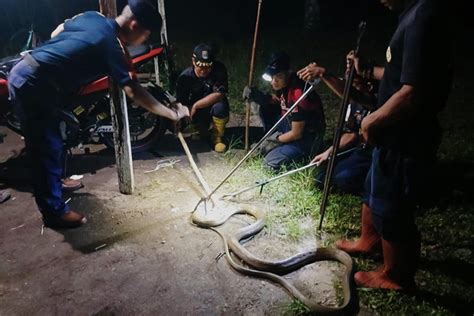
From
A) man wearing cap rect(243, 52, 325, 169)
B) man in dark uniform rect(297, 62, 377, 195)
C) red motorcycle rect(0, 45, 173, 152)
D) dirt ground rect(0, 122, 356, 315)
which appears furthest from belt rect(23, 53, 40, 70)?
man in dark uniform rect(297, 62, 377, 195)

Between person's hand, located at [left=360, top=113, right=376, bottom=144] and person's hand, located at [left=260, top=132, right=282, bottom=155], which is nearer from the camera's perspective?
person's hand, located at [left=360, top=113, right=376, bottom=144]

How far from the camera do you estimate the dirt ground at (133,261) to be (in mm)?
3098

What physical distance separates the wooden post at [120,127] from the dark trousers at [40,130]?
2.06 ft

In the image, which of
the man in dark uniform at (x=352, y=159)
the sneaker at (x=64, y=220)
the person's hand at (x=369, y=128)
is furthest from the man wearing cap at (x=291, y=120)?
the sneaker at (x=64, y=220)

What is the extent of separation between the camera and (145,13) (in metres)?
3.55

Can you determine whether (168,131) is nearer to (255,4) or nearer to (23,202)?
(23,202)

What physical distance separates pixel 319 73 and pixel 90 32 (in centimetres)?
210

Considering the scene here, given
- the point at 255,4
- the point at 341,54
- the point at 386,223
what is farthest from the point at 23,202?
the point at 255,4

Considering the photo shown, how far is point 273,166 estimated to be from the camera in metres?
5.07

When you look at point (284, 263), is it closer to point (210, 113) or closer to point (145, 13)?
point (145, 13)

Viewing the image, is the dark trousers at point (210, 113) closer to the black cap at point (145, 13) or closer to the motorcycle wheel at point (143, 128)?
the motorcycle wheel at point (143, 128)

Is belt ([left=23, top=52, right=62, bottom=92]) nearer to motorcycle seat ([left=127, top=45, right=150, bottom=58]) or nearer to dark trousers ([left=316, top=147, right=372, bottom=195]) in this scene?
motorcycle seat ([left=127, top=45, right=150, bottom=58])

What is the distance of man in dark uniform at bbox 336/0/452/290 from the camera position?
231cm

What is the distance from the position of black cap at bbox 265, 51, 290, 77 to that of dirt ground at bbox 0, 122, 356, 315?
5.16 ft
